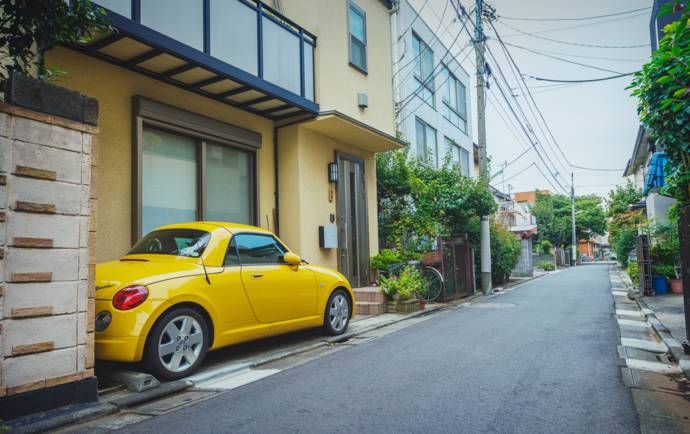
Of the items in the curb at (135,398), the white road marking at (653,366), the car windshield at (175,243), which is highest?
the car windshield at (175,243)

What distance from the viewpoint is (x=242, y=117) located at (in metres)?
9.33

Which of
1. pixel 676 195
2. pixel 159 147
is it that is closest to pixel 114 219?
pixel 159 147

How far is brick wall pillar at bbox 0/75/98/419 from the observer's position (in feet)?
11.7

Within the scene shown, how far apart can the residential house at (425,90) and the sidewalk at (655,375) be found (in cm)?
890

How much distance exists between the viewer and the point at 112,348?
4.49m

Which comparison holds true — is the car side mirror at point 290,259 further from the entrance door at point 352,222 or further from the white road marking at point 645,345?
the white road marking at point 645,345

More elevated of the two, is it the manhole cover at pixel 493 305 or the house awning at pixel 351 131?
the house awning at pixel 351 131

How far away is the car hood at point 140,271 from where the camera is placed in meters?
4.71

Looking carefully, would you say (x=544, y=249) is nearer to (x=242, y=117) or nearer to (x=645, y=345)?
(x=645, y=345)

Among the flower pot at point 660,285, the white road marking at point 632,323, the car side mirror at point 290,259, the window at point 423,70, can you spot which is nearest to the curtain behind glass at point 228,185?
the car side mirror at point 290,259

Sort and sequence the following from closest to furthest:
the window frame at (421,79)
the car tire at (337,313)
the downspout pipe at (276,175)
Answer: the car tire at (337,313) < the downspout pipe at (276,175) < the window frame at (421,79)

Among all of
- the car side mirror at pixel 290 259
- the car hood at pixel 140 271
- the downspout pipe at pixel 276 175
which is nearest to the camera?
the car hood at pixel 140 271

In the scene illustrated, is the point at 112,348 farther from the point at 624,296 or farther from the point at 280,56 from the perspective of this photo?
the point at 624,296

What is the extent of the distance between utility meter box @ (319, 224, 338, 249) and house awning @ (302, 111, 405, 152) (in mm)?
2086
